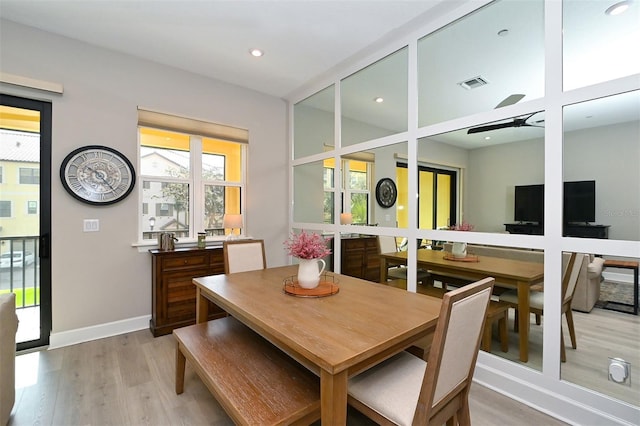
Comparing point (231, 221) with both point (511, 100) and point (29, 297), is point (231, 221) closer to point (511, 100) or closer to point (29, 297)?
point (29, 297)

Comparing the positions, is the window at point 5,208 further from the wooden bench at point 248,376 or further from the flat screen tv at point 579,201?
the flat screen tv at point 579,201

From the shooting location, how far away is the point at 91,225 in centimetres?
294

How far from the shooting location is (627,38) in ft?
5.67

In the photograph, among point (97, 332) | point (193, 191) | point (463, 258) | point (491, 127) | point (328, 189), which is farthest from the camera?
point (328, 189)

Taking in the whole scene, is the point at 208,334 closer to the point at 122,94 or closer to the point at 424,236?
the point at 424,236

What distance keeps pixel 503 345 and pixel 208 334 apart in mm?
2213

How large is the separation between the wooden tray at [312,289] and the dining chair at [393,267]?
0.94 meters

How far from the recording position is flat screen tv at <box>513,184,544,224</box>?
1961 mm

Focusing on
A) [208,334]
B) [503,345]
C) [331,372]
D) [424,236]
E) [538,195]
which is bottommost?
[503,345]

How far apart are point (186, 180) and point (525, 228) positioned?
3.46 metres

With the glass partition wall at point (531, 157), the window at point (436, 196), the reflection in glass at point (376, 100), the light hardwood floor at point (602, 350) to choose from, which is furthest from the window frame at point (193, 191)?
the light hardwood floor at point (602, 350)

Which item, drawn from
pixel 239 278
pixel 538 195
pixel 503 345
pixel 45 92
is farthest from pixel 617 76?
pixel 45 92

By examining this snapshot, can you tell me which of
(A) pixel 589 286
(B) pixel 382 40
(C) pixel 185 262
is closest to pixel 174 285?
(C) pixel 185 262

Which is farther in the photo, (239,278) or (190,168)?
(190,168)
